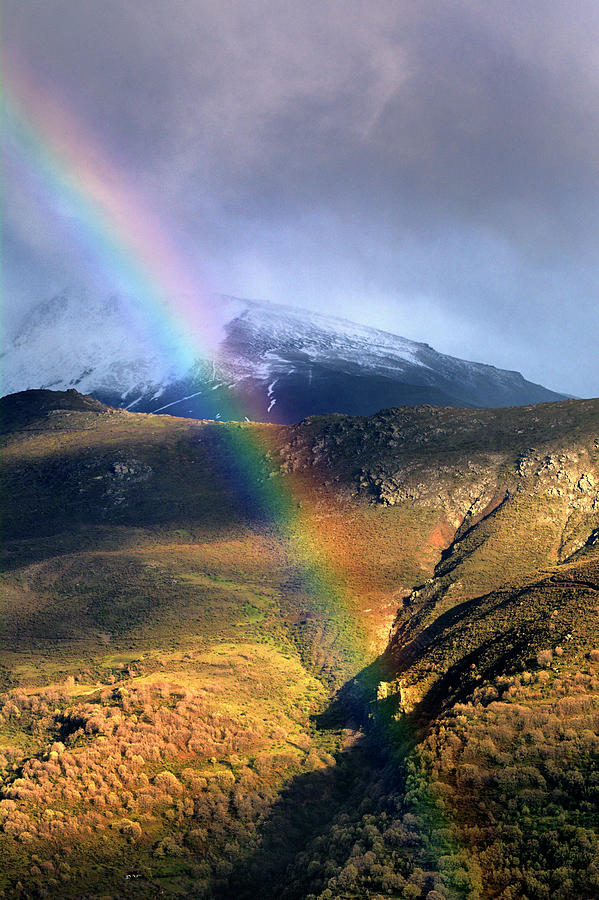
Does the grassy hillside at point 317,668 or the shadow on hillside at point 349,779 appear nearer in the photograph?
the grassy hillside at point 317,668

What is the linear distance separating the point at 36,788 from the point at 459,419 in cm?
11420

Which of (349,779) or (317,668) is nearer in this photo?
(349,779)

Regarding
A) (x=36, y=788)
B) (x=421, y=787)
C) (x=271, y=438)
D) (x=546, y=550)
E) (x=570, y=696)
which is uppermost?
(x=271, y=438)

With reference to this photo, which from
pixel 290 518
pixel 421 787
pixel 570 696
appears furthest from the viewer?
pixel 290 518

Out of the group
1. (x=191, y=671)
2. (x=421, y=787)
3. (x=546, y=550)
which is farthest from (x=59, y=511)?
(x=421, y=787)

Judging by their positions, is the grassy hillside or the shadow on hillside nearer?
the grassy hillside

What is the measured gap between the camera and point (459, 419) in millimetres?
161500

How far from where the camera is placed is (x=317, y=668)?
3996 inches

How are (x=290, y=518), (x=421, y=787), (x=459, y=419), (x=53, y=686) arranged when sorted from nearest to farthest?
(x=421, y=787), (x=53, y=686), (x=290, y=518), (x=459, y=419)

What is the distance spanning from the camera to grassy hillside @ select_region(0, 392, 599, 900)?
55.6m

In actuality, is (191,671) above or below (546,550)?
below

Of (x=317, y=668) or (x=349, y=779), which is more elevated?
(x=317, y=668)

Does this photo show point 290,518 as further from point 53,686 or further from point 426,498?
point 53,686

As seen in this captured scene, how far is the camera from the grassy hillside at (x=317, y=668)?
5556cm
